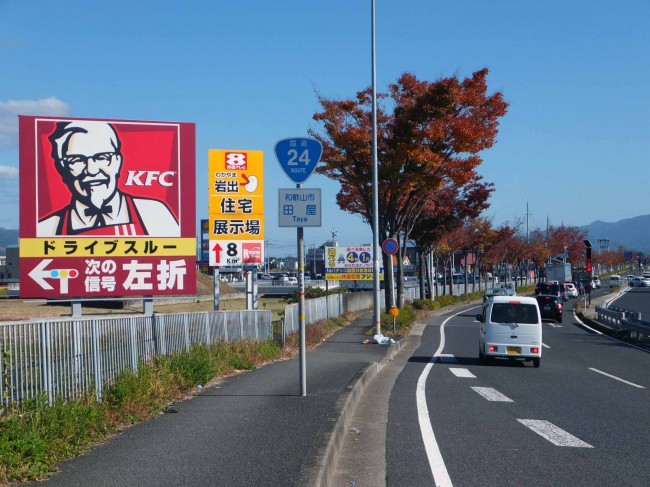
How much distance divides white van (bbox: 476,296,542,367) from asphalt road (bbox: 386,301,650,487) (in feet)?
1.55

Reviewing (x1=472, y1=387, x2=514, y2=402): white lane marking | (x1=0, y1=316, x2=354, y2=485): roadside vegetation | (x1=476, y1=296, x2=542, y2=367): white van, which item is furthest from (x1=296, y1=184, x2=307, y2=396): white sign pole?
(x1=476, y1=296, x2=542, y2=367): white van

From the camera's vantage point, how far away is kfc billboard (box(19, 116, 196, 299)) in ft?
45.6

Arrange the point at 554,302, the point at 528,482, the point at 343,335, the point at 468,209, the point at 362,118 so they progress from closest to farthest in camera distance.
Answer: the point at 528,482 → the point at 343,335 → the point at 362,118 → the point at 554,302 → the point at 468,209

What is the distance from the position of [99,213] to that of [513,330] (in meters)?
11.6

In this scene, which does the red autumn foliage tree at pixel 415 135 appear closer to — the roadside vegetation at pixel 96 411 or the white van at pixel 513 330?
the white van at pixel 513 330

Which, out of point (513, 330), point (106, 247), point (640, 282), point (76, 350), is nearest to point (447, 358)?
point (513, 330)

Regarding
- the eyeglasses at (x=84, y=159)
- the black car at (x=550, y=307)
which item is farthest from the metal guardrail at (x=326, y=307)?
the black car at (x=550, y=307)

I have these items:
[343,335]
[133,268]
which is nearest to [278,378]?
[133,268]

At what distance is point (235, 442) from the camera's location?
25.8 feet

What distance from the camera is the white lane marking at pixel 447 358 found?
20923mm

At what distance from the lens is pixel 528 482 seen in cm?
730

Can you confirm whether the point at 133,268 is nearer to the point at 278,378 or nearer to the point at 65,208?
the point at 65,208

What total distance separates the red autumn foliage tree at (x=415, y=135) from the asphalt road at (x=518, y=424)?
33.7 feet

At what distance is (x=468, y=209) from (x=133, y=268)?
32.1m
